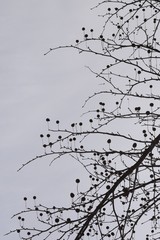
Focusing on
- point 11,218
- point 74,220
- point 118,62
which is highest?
point 118,62

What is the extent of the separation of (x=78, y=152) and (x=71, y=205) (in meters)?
0.61

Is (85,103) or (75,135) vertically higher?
(85,103)

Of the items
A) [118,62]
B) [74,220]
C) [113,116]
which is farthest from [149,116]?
[74,220]

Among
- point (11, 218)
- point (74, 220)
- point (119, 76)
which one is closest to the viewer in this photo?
point (74, 220)

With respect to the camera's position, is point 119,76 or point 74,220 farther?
point 119,76

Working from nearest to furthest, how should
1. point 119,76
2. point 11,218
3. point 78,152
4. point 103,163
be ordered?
point 11,218 < point 78,152 < point 103,163 < point 119,76

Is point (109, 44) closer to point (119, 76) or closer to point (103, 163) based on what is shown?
point (119, 76)

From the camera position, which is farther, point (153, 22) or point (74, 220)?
point (153, 22)

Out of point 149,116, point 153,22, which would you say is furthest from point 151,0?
point 149,116

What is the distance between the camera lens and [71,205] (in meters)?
3.66

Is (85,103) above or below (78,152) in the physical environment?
above

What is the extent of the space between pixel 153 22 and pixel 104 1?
63 cm

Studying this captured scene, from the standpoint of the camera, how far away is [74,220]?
3.24 m

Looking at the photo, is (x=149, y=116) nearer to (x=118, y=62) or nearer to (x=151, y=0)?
(x=118, y=62)
